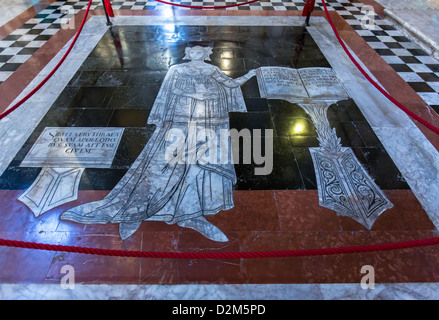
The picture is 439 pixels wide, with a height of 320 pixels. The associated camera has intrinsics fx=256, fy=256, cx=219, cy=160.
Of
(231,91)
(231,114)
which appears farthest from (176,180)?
(231,91)

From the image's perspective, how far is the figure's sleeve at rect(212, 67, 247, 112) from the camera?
→ 3.45 meters

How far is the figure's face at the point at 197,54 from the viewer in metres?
4.36

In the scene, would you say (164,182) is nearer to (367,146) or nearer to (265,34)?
(367,146)

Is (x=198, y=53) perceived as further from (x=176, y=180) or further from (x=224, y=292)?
(x=224, y=292)

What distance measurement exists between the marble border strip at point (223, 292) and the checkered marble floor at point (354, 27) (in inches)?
111

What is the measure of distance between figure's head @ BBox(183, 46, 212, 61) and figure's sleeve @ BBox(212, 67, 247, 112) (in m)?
0.47

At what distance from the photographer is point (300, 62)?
4379 mm

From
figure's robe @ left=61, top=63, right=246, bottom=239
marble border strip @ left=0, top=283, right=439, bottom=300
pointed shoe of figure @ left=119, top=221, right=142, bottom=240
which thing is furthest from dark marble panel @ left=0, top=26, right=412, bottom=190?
marble border strip @ left=0, top=283, right=439, bottom=300

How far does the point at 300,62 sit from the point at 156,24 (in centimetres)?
320

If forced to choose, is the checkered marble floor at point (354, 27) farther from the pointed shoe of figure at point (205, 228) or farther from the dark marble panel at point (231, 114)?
the pointed shoe of figure at point (205, 228)

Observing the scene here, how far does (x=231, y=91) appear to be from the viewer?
368cm

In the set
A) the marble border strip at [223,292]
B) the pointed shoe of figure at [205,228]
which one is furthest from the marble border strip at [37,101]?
the pointed shoe of figure at [205,228]

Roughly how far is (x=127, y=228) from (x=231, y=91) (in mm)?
2345

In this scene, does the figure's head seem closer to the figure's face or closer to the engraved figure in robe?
the figure's face
